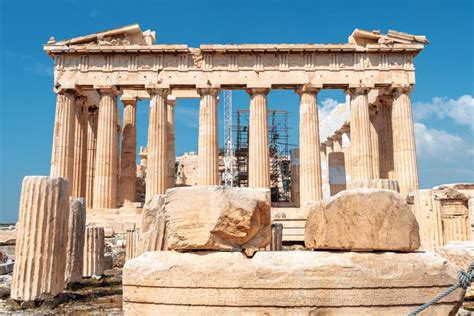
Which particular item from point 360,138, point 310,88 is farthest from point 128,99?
point 360,138

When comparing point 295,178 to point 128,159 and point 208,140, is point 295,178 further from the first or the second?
point 128,159

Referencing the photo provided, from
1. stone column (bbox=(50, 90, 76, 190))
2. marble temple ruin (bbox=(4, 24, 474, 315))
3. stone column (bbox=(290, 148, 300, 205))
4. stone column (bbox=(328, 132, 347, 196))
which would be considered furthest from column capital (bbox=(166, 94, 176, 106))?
stone column (bbox=(328, 132, 347, 196))

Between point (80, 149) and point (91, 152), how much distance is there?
116cm

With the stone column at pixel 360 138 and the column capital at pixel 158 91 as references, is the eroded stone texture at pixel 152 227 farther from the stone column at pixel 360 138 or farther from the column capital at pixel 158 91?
the stone column at pixel 360 138

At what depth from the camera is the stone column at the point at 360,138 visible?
2291cm

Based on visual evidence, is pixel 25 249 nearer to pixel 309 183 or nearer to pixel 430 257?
pixel 430 257

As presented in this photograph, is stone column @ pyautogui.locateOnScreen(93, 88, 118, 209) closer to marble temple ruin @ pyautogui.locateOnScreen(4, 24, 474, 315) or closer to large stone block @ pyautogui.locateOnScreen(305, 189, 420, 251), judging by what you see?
marble temple ruin @ pyautogui.locateOnScreen(4, 24, 474, 315)

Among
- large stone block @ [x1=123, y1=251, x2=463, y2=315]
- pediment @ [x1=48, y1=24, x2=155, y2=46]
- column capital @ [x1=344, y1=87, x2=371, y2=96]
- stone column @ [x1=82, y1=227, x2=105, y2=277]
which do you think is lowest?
stone column @ [x1=82, y1=227, x2=105, y2=277]

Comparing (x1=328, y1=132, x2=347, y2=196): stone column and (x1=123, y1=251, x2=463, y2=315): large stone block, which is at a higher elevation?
(x1=328, y1=132, x2=347, y2=196): stone column

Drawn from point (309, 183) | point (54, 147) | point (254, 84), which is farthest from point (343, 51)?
point (54, 147)

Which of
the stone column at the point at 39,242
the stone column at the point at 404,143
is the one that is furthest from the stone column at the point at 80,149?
the stone column at the point at 404,143

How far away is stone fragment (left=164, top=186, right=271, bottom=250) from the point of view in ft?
14.6

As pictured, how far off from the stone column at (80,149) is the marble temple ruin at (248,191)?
0.07 metres

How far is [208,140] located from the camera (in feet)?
75.8
